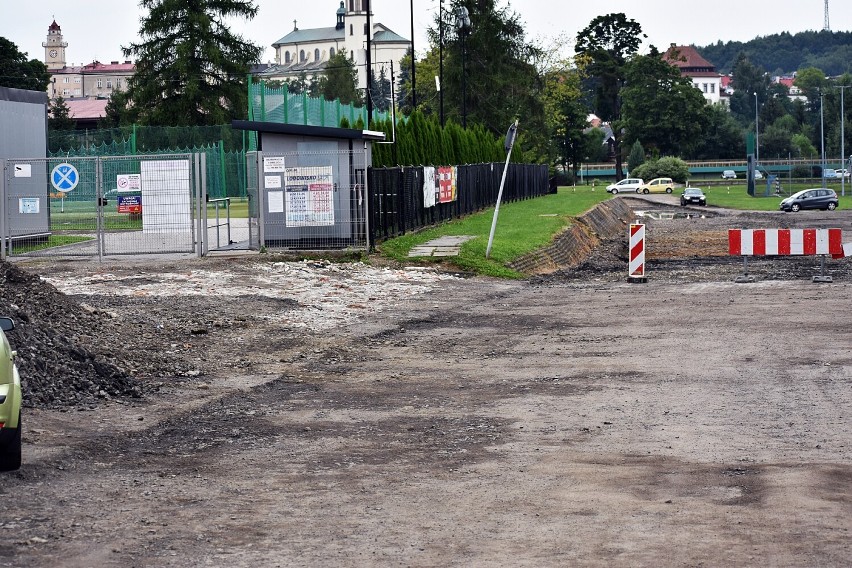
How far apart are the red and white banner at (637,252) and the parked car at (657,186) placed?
245 feet

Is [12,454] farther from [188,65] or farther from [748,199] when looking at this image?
[748,199]

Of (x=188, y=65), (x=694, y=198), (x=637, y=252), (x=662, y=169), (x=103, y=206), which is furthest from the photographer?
(x=662, y=169)

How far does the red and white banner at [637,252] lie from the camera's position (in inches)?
966

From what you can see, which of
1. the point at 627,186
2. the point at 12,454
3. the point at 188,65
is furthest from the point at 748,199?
the point at 12,454

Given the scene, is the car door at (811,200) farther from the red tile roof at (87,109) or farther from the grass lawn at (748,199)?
the red tile roof at (87,109)

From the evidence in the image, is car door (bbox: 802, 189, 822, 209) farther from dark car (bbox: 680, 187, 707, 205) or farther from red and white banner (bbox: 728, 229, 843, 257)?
red and white banner (bbox: 728, 229, 843, 257)

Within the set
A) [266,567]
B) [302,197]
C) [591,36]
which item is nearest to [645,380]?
[266,567]

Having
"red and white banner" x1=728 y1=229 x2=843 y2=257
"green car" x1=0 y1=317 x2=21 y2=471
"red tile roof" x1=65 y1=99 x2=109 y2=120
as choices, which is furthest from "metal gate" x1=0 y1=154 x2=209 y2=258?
"red tile roof" x1=65 y1=99 x2=109 y2=120

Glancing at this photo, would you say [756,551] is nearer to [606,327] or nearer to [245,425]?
[245,425]

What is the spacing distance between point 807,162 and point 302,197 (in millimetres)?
99203

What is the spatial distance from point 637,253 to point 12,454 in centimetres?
1782

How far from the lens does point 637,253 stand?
975 inches

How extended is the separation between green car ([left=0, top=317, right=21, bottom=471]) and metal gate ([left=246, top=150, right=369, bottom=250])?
1799 cm

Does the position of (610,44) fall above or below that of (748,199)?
above
